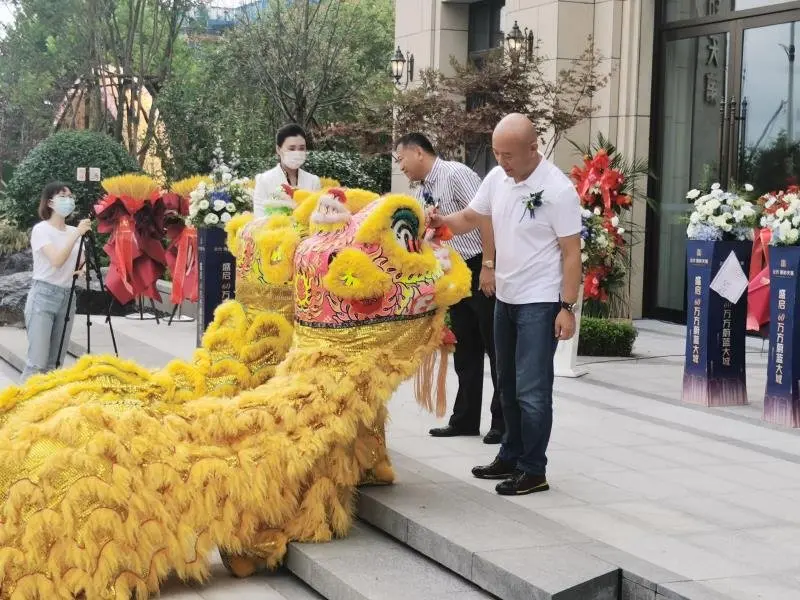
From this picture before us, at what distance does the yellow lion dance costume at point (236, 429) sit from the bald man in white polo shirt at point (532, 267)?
0.26 meters

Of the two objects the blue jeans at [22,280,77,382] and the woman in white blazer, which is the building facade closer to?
the woman in white blazer

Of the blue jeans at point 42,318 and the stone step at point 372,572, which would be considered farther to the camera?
the blue jeans at point 42,318

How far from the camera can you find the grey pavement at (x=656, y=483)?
4488 millimetres

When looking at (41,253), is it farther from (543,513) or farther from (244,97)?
(244,97)

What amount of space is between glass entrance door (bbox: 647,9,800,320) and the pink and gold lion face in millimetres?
6835

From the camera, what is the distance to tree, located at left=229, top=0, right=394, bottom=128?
856 inches

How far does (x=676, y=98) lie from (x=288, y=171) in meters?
7.77

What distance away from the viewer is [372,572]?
475cm

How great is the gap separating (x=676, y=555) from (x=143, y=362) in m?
6.73

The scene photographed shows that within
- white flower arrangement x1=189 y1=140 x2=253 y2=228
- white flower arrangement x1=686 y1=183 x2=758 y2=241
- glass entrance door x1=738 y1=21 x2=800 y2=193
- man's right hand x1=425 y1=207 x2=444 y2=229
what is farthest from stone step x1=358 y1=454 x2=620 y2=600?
glass entrance door x1=738 y1=21 x2=800 y2=193

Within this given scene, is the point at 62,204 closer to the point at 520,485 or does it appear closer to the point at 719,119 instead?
the point at 520,485

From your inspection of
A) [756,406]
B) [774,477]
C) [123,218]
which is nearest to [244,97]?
[123,218]

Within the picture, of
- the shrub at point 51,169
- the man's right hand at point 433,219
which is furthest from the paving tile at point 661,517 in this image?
the shrub at point 51,169

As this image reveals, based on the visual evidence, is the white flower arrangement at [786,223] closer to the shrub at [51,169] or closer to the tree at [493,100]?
the tree at [493,100]
